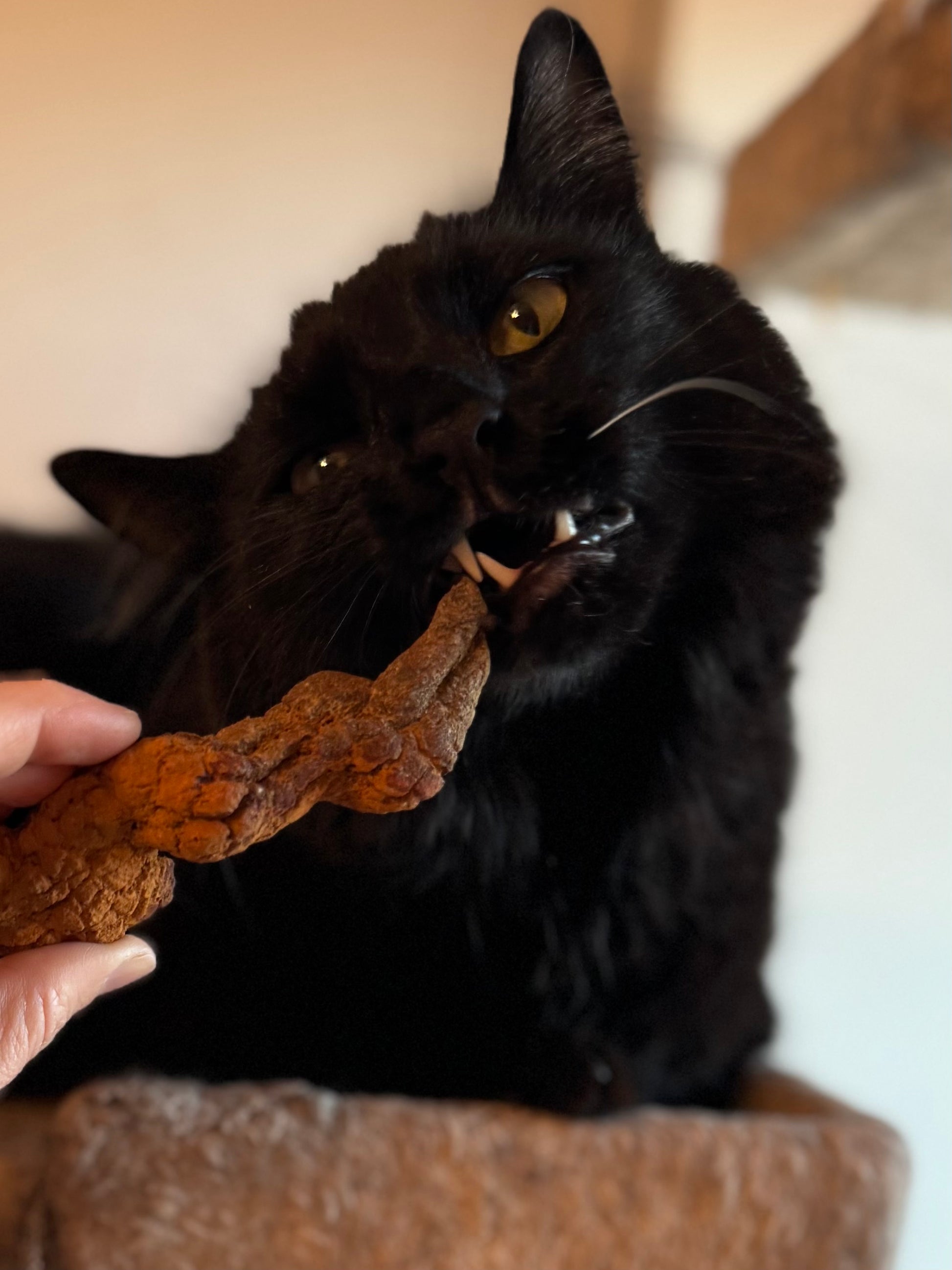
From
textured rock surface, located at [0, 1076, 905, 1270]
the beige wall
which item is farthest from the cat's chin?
textured rock surface, located at [0, 1076, 905, 1270]

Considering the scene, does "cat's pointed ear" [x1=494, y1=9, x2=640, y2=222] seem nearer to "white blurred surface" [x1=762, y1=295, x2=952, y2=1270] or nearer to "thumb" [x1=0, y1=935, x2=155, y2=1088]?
"white blurred surface" [x1=762, y1=295, x2=952, y2=1270]

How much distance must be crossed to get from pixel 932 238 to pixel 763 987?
26.9 inches

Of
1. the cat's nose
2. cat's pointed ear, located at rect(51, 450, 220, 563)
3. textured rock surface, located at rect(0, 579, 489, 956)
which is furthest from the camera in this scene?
cat's pointed ear, located at rect(51, 450, 220, 563)

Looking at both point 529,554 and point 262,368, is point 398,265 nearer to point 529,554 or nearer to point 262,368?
point 262,368

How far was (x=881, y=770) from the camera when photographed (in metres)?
0.85

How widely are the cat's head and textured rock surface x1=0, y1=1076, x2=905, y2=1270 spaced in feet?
1.43

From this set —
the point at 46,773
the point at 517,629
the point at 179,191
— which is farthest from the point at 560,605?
the point at 179,191

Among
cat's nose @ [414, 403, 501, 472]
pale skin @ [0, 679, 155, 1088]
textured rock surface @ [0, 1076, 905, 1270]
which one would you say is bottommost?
textured rock surface @ [0, 1076, 905, 1270]

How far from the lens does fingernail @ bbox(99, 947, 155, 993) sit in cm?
51

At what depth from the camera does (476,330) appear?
23.1 inches

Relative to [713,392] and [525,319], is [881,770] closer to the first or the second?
[713,392]

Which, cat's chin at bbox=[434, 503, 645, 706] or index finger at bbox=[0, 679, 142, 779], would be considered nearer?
index finger at bbox=[0, 679, 142, 779]

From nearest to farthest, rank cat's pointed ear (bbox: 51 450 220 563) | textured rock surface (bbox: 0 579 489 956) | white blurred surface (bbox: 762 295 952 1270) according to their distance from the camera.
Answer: textured rock surface (bbox: 0 579 489 956) → cat's pointed ear (bbox: 51 450 220 563) → white blurred surface (bbox: 762 295 952 1270)

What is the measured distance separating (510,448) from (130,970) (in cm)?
37
